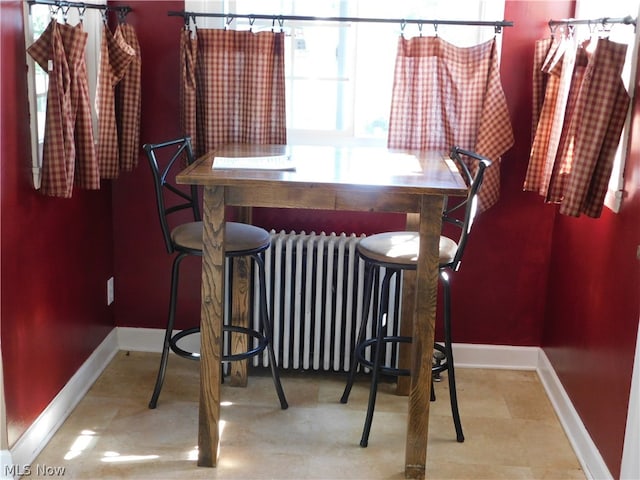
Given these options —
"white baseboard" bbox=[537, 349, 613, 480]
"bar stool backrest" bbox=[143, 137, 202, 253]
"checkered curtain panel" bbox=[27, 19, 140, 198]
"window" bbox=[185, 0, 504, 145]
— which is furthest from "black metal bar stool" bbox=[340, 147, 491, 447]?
"checkered curtain panel" bbox=[27, 19, 140, 198]

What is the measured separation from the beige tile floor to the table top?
1035 mm

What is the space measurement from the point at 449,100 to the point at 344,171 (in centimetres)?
85

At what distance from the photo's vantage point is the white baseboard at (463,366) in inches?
114

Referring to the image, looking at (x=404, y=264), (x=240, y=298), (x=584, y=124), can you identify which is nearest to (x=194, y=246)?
(x=240, y=298)

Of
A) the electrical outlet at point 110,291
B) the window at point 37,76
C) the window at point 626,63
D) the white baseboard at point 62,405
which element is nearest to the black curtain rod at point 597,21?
the window at point 626,63

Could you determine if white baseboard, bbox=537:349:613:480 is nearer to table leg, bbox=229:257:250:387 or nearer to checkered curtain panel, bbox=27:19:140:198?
table leg, bbox=229:257:250:387

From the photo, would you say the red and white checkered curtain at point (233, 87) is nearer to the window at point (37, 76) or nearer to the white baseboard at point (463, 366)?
the window at point (37, 76)

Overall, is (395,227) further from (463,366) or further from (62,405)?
(62,405)

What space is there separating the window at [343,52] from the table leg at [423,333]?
1.04 metres

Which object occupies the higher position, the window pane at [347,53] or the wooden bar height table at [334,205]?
the window pane at [347,53]

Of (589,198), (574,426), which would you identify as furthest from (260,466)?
(589,198)

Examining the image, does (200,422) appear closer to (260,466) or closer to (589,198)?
(260,466)

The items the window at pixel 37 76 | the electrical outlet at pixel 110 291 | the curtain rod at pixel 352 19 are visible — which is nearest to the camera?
the window at pixel 37 76

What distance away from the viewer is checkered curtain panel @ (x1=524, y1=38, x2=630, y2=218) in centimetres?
271
